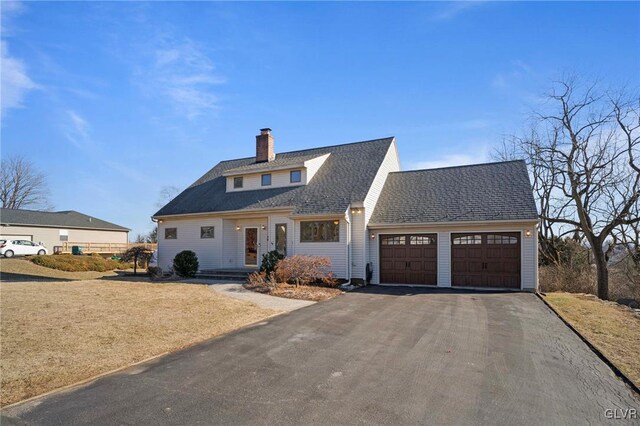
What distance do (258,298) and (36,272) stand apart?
1575cm

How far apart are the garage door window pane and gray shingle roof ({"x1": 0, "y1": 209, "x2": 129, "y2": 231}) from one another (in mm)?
34302

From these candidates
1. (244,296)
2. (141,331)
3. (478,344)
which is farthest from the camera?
(244,296)

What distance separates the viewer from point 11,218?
3191 centimetres

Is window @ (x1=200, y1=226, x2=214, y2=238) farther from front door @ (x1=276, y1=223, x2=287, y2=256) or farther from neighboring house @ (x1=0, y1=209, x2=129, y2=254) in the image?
neighboring house @ (x1=0, y1=209, x2=129, y2=254)

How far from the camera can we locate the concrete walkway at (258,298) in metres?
10.4

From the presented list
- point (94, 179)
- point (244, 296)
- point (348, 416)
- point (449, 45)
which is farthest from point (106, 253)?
point (348, 416)

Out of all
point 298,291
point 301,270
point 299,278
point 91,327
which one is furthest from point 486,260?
point 91,327

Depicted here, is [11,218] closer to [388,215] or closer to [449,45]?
[388,215]

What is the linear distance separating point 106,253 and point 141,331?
3037 centimetres

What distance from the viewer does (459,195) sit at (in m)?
16.1

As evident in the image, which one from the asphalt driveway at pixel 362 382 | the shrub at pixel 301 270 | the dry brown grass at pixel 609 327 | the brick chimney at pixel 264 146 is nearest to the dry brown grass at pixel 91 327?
the asphalt driveway at pixel 362 382

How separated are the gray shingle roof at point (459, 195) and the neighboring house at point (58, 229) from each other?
29127mm

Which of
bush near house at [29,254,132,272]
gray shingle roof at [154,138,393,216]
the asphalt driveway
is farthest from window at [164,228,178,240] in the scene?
the asphalt driveway

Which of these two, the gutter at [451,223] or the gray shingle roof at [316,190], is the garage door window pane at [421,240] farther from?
the gray shingle roof at [316,190]
